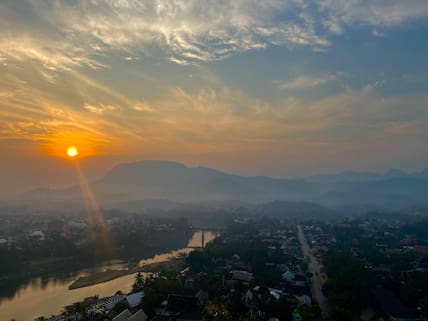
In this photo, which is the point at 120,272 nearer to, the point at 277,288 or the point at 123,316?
the point at 123,316

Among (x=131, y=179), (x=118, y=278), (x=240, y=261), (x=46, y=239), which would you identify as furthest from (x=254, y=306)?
(x=131, y=179)

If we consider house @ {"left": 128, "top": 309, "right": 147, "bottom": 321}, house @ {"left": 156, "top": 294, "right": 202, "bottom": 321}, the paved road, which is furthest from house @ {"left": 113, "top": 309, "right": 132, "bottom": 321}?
the paved road

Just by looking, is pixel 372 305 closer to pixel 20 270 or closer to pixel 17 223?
pixel 20 270

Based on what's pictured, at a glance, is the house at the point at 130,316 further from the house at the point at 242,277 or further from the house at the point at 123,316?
the house at the point at 242,277

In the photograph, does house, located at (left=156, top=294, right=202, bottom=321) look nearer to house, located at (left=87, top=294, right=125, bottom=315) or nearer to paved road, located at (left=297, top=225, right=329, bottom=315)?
house, located at (left=87, top=294, right=125, bottom=315)

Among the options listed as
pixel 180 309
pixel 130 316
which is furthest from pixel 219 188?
pixel 130 316

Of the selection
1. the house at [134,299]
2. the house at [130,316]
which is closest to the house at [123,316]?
the house at [130,316]
